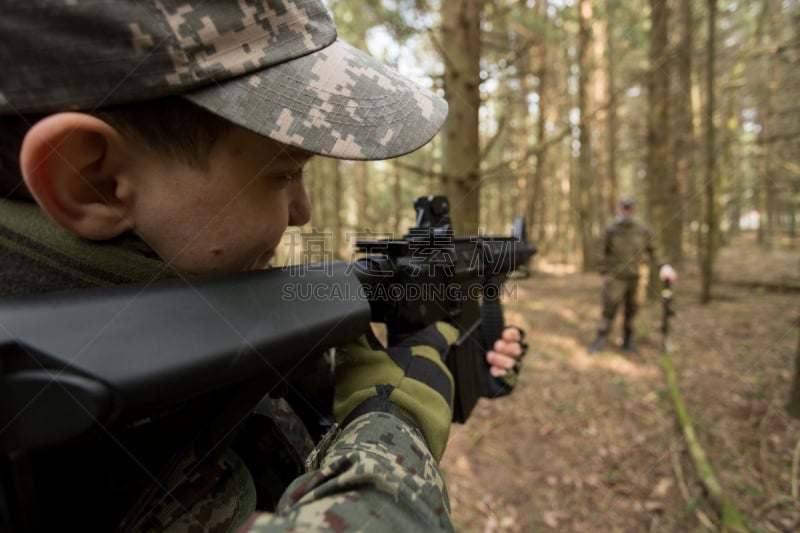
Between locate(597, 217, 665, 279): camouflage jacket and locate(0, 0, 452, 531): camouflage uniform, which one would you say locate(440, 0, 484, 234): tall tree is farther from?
locate(597, 217, 665, 279): camouflage jacket

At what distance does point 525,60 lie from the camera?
406 inches

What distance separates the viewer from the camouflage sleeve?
586mm

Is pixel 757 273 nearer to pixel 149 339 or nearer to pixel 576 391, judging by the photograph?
pixel 576 391

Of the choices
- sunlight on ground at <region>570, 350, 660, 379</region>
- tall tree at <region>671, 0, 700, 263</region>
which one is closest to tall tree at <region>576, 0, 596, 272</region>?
tall tree at <region>671, 0, 700, 263</region>

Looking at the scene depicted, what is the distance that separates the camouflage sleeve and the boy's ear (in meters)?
0.56

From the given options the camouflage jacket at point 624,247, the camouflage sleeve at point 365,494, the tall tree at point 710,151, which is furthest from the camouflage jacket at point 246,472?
the tall tree at point 710,151

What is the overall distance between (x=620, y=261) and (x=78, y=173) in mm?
7090

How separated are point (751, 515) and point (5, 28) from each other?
3996 millimetres

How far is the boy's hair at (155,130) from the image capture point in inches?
27.8

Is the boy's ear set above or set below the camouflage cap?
below

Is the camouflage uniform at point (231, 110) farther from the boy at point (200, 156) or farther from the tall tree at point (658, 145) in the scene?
the tall tree at point (658, 145)

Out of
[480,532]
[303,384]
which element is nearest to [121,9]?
[303,384]

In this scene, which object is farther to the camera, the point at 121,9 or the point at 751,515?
the point at 751,515

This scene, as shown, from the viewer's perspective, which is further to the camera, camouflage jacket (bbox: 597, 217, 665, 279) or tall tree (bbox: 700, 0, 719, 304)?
tall tree (bbox: 700, 0, 719, 304)
